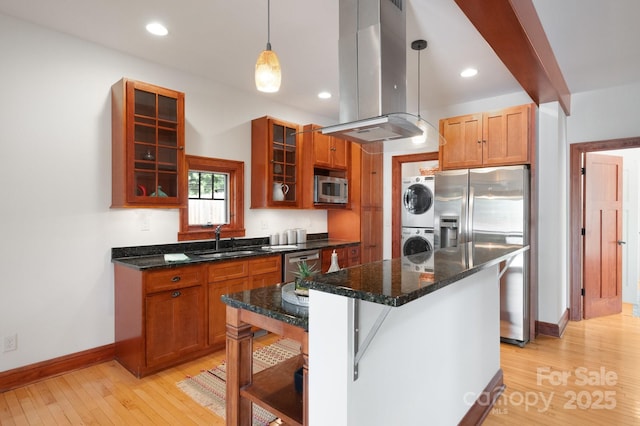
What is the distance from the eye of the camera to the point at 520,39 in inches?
93.2

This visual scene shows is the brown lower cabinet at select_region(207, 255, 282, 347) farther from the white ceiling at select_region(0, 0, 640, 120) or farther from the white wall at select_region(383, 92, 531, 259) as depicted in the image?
the white ceiling at select_region(0, 0, 640, 120)

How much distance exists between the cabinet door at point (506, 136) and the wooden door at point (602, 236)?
4.46 ft

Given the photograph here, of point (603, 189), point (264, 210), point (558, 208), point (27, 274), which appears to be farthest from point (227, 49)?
point (603, 189)

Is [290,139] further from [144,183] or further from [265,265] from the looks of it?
[144,183]

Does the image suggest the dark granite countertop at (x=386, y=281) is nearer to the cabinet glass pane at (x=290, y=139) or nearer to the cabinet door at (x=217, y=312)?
the cabinet door at (x=217, y=312)

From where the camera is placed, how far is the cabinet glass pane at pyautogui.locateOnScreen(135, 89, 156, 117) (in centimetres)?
297

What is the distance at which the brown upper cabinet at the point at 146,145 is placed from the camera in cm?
291

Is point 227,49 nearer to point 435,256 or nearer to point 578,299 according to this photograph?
point 435,256

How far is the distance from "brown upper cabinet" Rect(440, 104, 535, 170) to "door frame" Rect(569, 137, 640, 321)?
108 cm

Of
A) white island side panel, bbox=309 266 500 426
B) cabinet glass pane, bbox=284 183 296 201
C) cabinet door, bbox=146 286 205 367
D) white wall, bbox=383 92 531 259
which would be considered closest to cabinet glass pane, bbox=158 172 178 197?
cabinet door, bbox=146 286 205 367

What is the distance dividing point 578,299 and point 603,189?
4.70ft

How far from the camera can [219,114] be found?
12.7 ft

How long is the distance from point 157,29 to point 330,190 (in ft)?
8.79

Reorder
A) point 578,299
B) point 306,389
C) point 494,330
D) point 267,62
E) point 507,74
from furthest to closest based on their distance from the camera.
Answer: point 578,299
point 507,74
point 494,330
point 267,62
point 306,389
